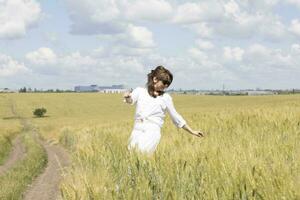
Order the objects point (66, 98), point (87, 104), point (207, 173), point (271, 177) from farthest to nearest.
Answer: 1. point (66, 98)
2. point (87, 104)
3. point (207, 173)
4. point (271, 177)

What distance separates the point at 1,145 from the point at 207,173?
2400 centimetres

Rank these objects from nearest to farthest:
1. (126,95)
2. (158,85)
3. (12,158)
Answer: (158,85) → (126,95) → (12,158)

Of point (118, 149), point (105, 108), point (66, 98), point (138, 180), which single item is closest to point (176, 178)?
point (138, 180)

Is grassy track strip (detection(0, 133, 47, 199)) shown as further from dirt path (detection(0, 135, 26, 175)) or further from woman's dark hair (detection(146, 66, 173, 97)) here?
woman's dark hair (detection(146, 66, 173, 97))

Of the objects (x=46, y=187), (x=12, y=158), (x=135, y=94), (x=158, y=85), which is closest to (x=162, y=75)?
(x=158, y=85)

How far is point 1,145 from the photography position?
27312 millimetres

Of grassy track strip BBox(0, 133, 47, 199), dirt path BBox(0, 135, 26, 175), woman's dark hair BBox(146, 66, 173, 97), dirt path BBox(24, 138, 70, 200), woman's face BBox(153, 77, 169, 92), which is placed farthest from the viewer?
dirt path BBox(0, 135, 26, 175)

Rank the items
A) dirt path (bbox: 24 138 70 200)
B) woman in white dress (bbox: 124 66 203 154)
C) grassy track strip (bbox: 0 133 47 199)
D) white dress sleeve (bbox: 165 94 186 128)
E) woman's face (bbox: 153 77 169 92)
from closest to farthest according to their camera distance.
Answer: woman's face (bbox: 153 77 169 92), woman in white dress (bbox: 124 66 203 154), white dress sleeve (bbox: 165 94 186 128), grassy track strip (bbox: 0 133 47 199), dirt path (bbox: 24 138 70 200)

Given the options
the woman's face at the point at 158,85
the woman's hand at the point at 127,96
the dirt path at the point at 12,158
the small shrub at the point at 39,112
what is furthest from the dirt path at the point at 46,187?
the small shrub at the point at 39,112

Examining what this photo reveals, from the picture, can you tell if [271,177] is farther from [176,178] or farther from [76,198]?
[76,198]

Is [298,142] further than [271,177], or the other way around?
[298,142]

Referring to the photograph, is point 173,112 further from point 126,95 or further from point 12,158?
point 12,158

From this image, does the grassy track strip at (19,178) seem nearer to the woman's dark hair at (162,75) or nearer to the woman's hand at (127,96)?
the woman's hand at (127,96)

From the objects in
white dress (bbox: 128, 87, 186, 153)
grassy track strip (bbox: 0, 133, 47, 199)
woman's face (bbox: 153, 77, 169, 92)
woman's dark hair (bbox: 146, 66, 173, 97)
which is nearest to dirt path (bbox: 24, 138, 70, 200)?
grassy track strip (bbox: 0, 133, 47, 199)
